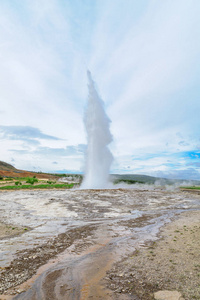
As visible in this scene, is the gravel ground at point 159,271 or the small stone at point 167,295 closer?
the small stone at point 167,295

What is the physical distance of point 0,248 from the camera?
898 cm

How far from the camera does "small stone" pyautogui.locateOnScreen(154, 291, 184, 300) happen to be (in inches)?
201

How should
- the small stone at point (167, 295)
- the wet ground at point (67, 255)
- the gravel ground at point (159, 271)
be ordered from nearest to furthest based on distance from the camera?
the small stone at point (167, 295)
the gravel ground at point (159, 271)
the wet ground at point (67, 255)

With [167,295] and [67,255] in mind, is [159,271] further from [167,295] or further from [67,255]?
[67,255]

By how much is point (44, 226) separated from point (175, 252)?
871cm

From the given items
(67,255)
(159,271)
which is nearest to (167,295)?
(159,271)

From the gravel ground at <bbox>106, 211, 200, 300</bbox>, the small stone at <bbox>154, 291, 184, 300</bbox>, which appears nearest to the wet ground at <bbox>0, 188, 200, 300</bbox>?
the gravel ground at <bbox>106, 211, 200, 300</bbox>

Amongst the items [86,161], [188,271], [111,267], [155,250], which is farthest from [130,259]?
[86,161]

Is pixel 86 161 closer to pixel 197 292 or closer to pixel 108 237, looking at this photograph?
pixel 108 237

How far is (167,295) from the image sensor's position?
17.2 ft

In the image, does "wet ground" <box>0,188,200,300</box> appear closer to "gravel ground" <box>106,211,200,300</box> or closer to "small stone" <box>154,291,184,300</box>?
"gravel ground" <box>106,211,200,300</box>

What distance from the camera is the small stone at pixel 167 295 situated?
511 cm

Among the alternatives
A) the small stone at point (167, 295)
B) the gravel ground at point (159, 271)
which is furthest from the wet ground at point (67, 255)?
the small stone at point (167, 295)

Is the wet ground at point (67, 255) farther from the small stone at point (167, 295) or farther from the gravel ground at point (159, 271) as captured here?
the small stone at point (167, 295)
